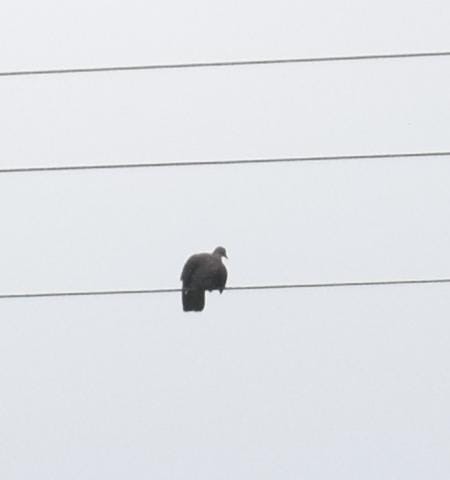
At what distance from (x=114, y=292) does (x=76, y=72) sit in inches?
23.3

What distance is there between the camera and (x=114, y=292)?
230 centimetres

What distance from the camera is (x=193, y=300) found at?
233 cm

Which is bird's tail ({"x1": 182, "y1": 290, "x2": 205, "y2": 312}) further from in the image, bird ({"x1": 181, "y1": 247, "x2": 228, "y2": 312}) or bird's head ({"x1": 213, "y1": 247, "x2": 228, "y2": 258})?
bird's head ({"x1": 213, "y1": 247, "x2": 228, "y2": 258})

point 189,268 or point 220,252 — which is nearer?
point 189,268

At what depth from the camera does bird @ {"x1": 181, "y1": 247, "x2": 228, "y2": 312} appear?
2273mm

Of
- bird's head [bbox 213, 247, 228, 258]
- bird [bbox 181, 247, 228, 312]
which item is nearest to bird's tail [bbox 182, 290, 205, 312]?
bird [bbox 181, 247, 228, 312]

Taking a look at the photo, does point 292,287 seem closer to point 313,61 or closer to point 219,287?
point 219,287

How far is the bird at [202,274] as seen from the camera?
89.5 inches

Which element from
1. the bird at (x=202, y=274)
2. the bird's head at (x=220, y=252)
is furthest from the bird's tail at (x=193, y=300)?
the bird's head at (x=220, y=252)

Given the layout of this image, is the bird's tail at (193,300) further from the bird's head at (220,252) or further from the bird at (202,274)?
the bird's head at (220,252)

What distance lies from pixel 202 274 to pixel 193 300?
9 cm

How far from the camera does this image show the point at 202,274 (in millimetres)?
2271

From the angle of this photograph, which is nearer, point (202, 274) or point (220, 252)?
point (202, 274)

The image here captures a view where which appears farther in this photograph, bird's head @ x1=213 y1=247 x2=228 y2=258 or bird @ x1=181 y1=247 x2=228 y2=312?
bird's head @ x1=213 y1=247 x2=228 y2=258
